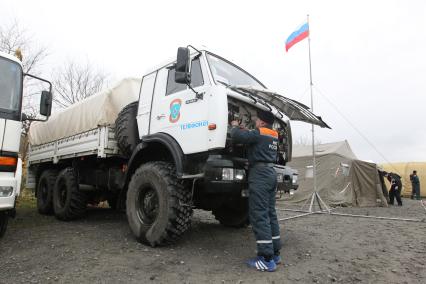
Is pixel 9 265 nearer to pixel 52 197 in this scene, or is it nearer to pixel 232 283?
pixel 232 283

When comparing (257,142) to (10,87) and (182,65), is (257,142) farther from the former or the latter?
(10,87)

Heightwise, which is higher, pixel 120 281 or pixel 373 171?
pixel 373 171

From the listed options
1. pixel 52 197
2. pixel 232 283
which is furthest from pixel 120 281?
pixel 52 197

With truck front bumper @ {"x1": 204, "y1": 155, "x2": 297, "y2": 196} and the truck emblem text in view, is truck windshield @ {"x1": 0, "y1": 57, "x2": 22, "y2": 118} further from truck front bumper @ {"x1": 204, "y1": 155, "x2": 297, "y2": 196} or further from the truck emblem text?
truck front bumper @ {"x1": 204, "y1": 155, "x2": 297, "y2": 196}

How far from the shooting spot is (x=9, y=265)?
3836 mm

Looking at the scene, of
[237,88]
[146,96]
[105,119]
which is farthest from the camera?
[105,119]

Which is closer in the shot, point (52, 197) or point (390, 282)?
point (390, 282)

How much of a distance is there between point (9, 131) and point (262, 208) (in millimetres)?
3425

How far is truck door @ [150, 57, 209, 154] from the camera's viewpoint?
14.2 feet

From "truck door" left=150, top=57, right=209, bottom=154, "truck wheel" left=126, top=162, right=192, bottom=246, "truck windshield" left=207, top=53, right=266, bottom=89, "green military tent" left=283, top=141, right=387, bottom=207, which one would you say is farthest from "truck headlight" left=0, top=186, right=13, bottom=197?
"green military tent" left=283, top=141, right=387, bottom=207

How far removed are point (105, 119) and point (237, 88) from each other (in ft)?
8.93

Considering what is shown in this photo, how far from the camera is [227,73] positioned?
510 centimetres

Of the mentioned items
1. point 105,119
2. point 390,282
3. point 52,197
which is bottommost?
point 390,282

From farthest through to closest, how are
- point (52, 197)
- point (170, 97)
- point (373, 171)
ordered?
point (373, 171), point (52, 197), point (170, 97)
